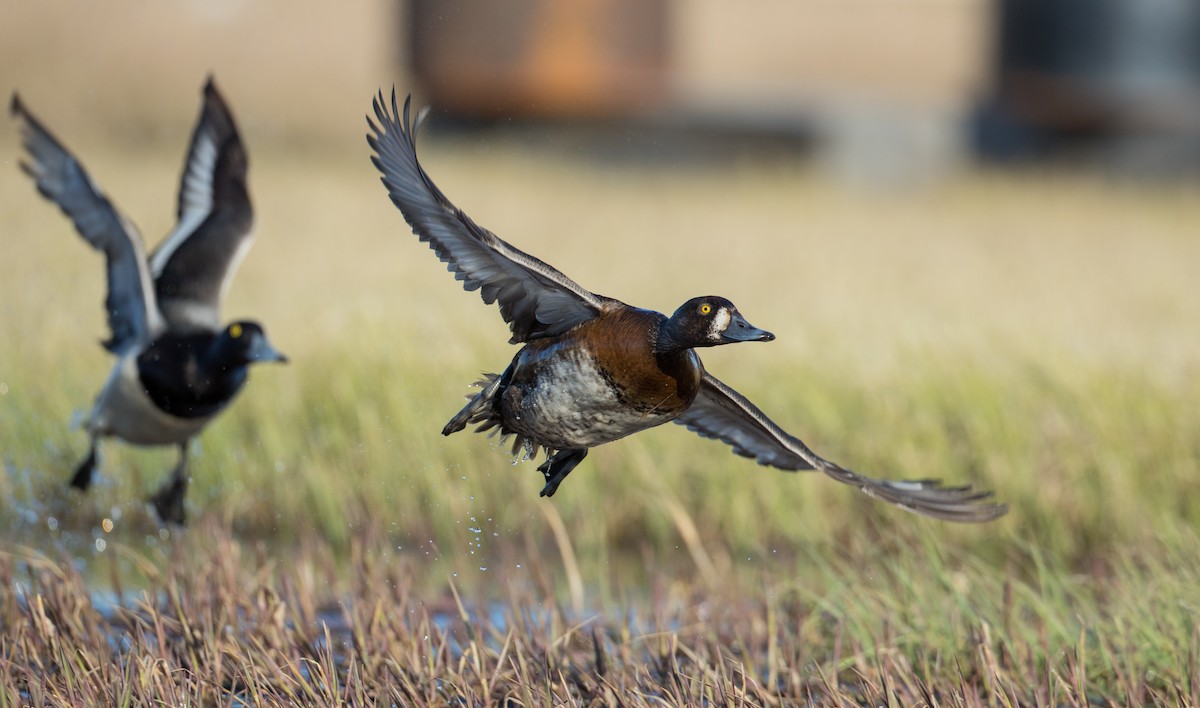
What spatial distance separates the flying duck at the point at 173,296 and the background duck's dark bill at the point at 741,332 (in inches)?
89.3

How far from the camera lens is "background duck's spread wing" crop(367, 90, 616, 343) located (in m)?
2.95

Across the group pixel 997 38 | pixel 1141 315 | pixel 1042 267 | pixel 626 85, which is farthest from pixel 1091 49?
pixel 1141 315

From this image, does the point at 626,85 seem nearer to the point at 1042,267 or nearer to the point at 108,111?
the point at 1042,267

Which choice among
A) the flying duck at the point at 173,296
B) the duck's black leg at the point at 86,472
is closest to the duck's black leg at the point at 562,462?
the flying duck at the point at 173,296

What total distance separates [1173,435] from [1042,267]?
564 centimetres

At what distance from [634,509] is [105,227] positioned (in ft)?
7.41

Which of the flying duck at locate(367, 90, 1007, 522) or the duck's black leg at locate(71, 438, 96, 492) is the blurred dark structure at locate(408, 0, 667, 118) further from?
the flying duck at locate(367, 90, 1007, 522)

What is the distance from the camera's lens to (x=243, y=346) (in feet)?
16.3

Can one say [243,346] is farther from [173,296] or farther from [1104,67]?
[1104,67]

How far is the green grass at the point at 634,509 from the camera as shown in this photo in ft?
12.7

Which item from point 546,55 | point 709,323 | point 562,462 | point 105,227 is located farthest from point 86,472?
point 546,55

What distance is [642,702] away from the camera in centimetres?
340

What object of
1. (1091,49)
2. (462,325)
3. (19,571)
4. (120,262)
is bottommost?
(19,571)

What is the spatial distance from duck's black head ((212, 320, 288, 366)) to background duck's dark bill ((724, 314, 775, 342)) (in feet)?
7.86
